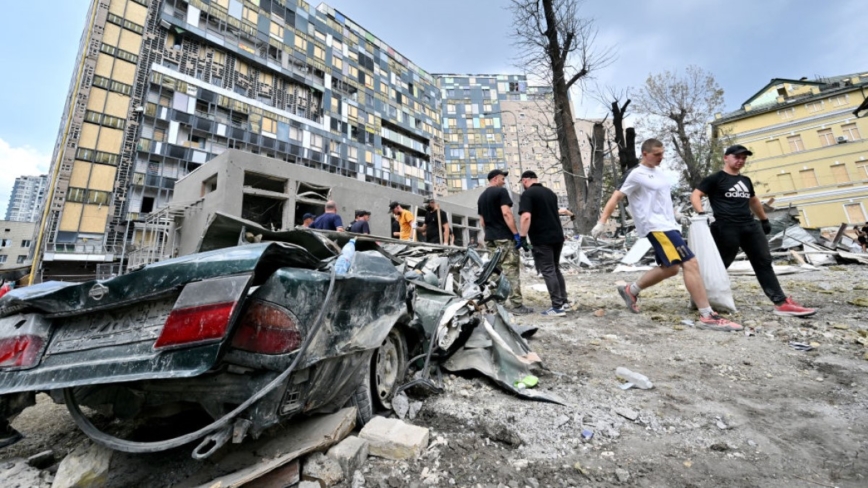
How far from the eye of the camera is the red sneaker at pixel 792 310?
10.1 ft

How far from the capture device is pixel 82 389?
1288mm

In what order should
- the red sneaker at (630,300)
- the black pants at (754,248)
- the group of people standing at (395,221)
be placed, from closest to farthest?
1. the black pants at (754,248)
2. the red sneaker at (630,300)
3. the group of people standing at (395,221)

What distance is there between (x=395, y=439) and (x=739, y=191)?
4175mm

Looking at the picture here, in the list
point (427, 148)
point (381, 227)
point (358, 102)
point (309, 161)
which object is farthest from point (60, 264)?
point (427, 148)

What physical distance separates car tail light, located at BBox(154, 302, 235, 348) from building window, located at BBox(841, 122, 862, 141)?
45662mm

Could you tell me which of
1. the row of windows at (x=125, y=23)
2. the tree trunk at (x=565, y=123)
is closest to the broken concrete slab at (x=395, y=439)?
the tree trunk at (x=565, y=123)

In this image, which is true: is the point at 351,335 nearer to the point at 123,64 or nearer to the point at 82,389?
the point at 82,389

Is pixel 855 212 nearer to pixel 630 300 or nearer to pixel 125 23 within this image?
pixel 630 300

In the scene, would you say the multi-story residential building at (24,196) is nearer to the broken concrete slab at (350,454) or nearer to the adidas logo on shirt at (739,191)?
the broken concrete slab at (350,454)

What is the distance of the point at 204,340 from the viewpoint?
99 centimetres

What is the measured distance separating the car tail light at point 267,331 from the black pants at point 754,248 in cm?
427

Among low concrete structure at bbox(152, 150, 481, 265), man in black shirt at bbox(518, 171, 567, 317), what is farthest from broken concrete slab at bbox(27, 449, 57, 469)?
low concrete structure at bbox(152, 150, 481, 265)

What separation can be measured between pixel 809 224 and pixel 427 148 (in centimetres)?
3908

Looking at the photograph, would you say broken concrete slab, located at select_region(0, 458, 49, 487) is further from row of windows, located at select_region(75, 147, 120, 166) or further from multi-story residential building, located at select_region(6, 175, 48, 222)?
multi-story residential building, located at select_region(6, 175, 48, 222)
